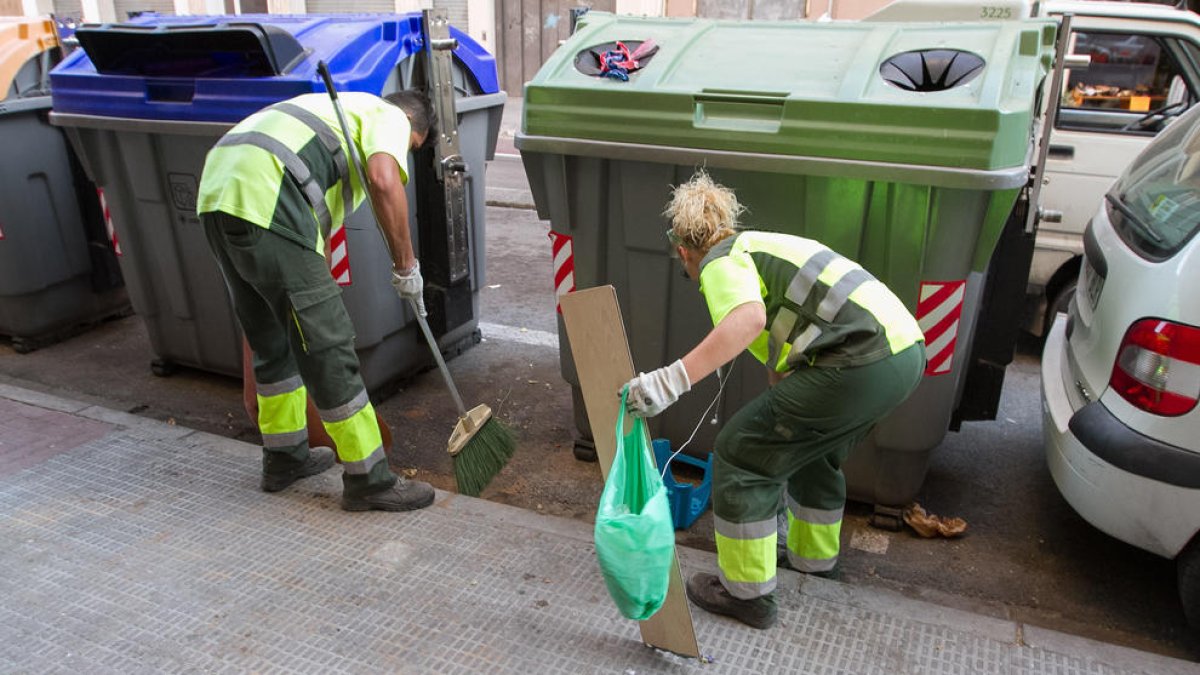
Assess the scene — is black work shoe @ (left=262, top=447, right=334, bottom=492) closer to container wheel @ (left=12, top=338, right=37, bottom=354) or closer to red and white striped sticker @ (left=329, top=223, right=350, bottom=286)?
red and white striped sticker @ (left=329, top=223, right=350, bottom=286)

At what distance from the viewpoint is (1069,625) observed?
278cm

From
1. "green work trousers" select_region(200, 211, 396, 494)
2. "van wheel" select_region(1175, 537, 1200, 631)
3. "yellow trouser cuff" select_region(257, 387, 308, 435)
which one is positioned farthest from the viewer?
"yellow trouser cuff" select_region(257, 387, 308, 435)

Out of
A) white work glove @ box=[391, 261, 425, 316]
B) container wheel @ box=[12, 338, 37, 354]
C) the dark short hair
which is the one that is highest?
the dark short hair

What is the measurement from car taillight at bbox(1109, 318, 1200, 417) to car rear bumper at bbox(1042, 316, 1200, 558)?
100mm

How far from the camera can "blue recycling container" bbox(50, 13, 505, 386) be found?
3.61 m

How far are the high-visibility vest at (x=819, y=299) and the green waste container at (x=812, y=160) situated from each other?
1.57ft

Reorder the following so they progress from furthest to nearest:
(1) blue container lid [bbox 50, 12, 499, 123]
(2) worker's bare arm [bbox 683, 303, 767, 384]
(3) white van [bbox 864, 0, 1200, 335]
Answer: (3) white van [bbox 864, 0, 1200, 335] < (1) blue container lid [bbox 50, 12, 499, 123] < (2) worker's bare arm [bbox 683, 303, 767, 384]

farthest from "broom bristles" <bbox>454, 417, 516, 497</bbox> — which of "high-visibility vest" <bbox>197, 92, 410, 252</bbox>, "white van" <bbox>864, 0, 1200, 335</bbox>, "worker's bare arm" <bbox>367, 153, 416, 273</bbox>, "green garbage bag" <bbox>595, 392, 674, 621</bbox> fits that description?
"white van" <bbox>864, 0, 1200, 335</bbox>

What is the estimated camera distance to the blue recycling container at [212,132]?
3605mm

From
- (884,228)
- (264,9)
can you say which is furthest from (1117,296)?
(264,9)

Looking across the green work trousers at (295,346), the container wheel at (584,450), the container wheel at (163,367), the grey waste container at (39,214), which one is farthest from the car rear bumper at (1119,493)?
the grey waste container at (39,214)

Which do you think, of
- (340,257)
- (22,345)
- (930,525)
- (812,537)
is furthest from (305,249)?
(22,345)

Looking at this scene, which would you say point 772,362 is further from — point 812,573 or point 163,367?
point 163,367

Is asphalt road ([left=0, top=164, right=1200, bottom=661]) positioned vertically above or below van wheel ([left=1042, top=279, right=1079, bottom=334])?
below
